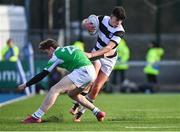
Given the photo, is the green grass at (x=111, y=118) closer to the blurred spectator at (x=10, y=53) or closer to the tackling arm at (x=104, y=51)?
the tackling arm at (x=104, y=51)

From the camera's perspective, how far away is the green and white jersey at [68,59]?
1424cm

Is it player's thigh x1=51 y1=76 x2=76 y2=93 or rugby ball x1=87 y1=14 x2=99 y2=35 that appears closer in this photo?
player's thigh x1=51 y1=76 x2=76 y2=93

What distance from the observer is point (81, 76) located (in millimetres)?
14547

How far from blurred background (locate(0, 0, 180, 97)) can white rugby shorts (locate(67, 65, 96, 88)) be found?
13594 millimetres

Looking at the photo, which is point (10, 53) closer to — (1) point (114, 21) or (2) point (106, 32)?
(2) point (106, 32)

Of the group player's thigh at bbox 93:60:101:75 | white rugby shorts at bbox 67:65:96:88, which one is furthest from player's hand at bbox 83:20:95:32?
white rugby shorts at bbox 67:65:96:88

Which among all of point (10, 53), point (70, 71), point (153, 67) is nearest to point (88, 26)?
point (70, 71)

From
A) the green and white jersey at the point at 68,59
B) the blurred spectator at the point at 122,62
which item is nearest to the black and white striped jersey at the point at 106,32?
the green and white jersey at the point at 68,59

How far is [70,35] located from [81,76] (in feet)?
65.2

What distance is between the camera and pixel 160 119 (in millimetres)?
15727

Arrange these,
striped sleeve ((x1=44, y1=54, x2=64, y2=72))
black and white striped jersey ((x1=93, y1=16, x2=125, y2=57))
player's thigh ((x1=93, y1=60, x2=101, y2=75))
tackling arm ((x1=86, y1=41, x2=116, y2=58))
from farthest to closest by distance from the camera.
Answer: player's thigh ((x1=93, y1=60, x2=101, y2=75)) < black and white striped jersey ((x1=93, y1=16, x2=125, y2=57)) < tackling arm ((x1=86, y1=41, x2=116, y2=58)) < striped sleeve ((x1=44, y1=54, x2=64, y2=72))

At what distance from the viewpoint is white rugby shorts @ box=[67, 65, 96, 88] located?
47.6ft

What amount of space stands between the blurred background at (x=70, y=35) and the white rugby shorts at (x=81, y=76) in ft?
44.6

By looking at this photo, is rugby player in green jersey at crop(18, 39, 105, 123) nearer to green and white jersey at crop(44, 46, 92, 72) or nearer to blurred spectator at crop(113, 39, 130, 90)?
green and white jersey at crop(44, 46, 92, 72)
